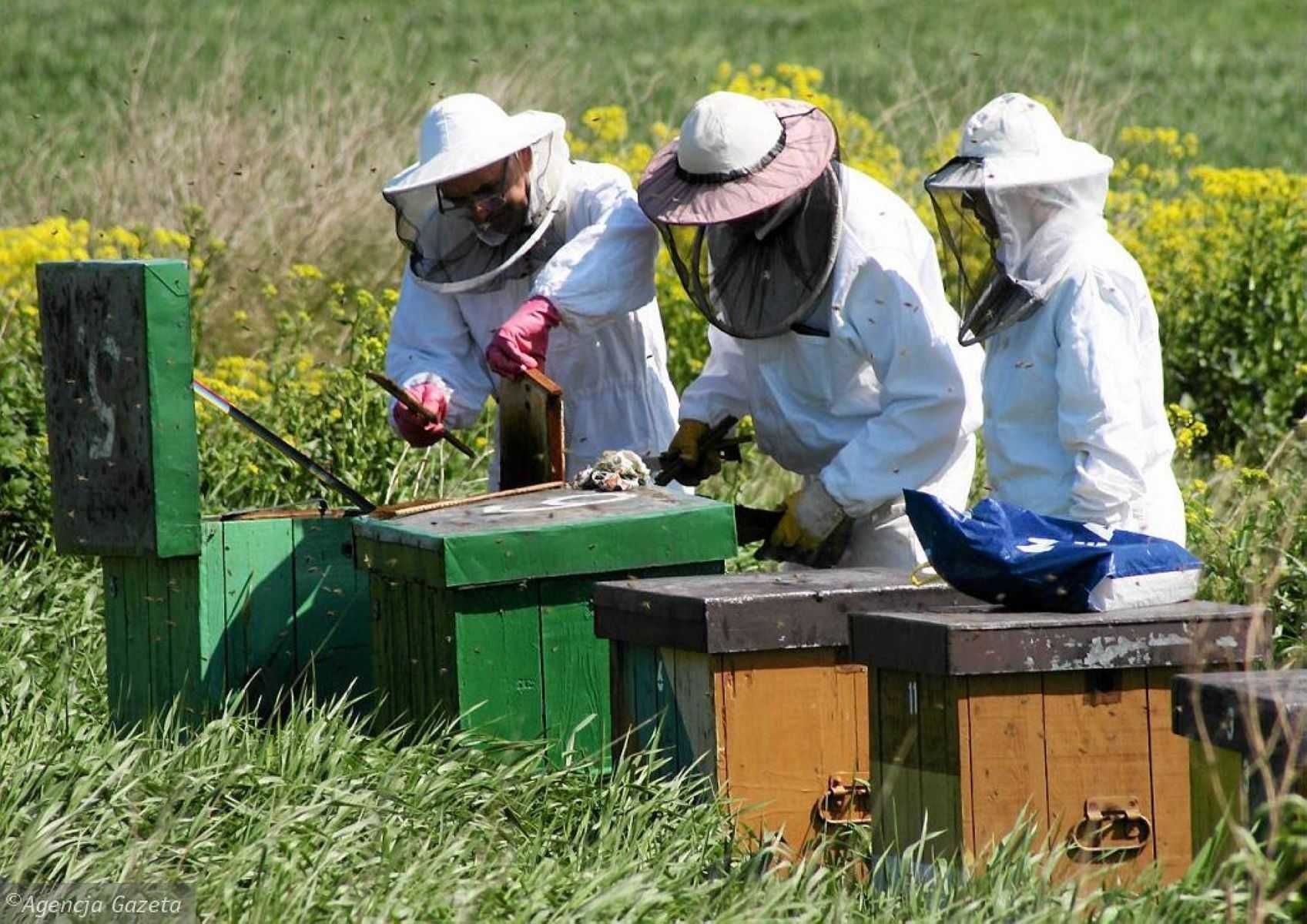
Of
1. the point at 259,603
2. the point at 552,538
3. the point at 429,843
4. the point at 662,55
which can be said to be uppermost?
the point at 662,55

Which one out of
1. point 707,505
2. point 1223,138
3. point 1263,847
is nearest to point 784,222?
point 707,505

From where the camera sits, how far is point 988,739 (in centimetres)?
331

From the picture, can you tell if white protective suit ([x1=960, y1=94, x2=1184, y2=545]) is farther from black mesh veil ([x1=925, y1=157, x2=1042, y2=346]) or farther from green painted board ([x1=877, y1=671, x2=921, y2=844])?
green painted board ([x1=877, y1=671, x2=921, y2=844])

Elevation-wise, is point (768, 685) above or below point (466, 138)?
below

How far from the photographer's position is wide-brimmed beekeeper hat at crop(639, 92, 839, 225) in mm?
A: 4219

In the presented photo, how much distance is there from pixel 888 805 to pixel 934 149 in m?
6.02

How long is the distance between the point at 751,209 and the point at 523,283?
0.85 meters

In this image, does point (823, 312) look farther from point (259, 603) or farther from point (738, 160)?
point (259, 603)

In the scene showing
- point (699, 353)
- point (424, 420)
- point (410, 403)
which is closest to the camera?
point (410, 403)

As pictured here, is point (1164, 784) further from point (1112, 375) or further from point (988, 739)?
point (1112, 375)

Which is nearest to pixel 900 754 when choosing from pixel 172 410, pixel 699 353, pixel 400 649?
pixel 400 649

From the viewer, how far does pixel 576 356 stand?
15.9 ft

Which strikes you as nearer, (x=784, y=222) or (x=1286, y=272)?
(x=784, y=222)

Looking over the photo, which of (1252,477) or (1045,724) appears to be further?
(1252,477)
